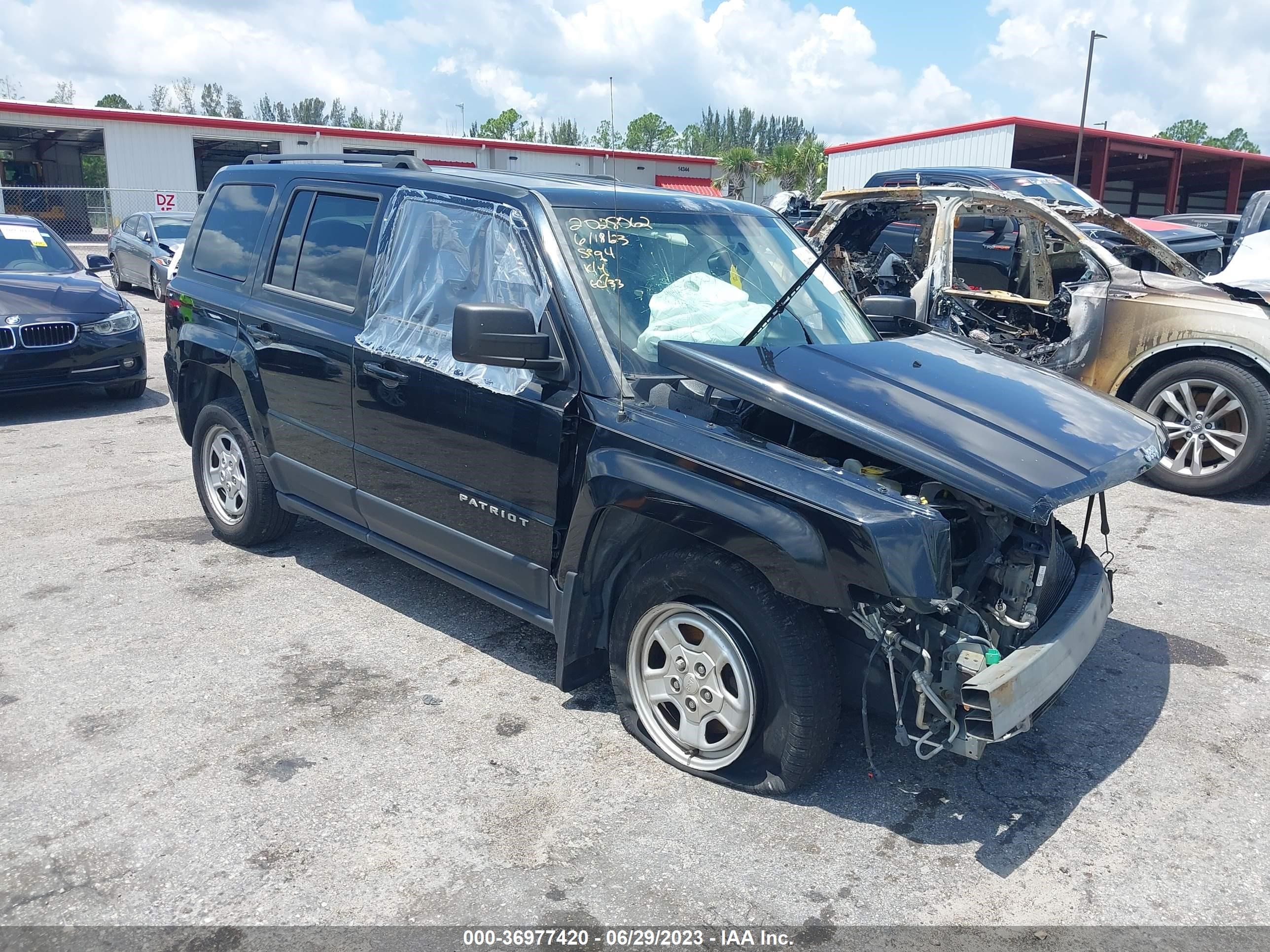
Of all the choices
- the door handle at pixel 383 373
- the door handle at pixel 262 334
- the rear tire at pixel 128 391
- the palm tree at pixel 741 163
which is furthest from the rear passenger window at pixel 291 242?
the palm tree at pixel 741 163

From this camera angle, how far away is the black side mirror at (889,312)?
4.55 metres

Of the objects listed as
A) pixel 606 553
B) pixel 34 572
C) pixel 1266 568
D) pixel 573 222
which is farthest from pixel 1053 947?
pixel 34 572

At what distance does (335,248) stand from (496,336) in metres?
1.65

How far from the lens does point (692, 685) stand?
3299 millimetres

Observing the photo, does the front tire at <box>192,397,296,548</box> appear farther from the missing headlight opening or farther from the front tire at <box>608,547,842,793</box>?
the missing headlight opening

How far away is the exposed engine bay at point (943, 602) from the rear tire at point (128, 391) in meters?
7.52

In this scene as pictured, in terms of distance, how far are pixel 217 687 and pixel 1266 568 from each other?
5357 mm

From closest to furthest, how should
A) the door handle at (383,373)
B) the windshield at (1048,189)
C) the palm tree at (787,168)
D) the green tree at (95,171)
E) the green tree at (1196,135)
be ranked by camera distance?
the door handle at (383,373) < the windshield at (1048,189) < the green tree at (95,171) < the palm tree at (787,168) < the green tree at (1196,135)

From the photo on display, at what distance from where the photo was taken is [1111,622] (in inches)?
186

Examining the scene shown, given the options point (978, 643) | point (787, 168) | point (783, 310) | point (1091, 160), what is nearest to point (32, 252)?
point (783, 310)

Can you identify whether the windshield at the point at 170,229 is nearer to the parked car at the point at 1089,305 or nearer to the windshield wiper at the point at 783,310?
the parked car at the point at 1089,305

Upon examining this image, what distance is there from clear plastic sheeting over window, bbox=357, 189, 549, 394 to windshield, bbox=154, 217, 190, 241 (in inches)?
545

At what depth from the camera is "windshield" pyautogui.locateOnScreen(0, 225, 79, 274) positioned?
9.04 m

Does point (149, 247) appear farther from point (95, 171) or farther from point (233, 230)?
point (95, 171)
